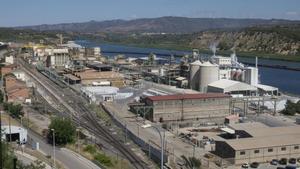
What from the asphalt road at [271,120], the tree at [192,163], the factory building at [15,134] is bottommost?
the asphalt road at [271,120]

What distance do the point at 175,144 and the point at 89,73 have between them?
11466 millimetres

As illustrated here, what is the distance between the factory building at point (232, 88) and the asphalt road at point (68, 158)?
28.0 feet

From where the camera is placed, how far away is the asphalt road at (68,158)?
7.85 m

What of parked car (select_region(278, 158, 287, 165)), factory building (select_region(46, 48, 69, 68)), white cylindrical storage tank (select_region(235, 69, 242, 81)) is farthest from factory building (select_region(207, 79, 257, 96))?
factory building (select_region(46, 48, 69, 68))

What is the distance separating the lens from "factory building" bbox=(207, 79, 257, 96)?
16.6 m

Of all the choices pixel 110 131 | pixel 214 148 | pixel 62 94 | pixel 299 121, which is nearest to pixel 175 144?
pixel 214 148

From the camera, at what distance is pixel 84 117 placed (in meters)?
12.9

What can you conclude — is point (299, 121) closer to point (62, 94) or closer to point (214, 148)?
point (214, 148)

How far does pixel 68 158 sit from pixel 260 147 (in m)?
3.71

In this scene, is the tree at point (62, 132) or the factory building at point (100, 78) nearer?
the tree at point (62, 132)

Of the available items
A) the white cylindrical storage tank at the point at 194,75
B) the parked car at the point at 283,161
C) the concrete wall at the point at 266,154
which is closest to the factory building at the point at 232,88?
the white cylindrical storage tank at the point at 194,75

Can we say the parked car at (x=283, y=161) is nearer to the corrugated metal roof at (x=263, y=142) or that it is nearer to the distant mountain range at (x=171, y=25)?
the corrugated metal roof at (x=263, y=142)

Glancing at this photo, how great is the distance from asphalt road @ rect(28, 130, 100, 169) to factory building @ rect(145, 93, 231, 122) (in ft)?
13.3

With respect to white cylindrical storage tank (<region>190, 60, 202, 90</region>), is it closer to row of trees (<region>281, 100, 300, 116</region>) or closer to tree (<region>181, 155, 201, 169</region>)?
row of trees (<region>281, 100, 300, 116</region>)
